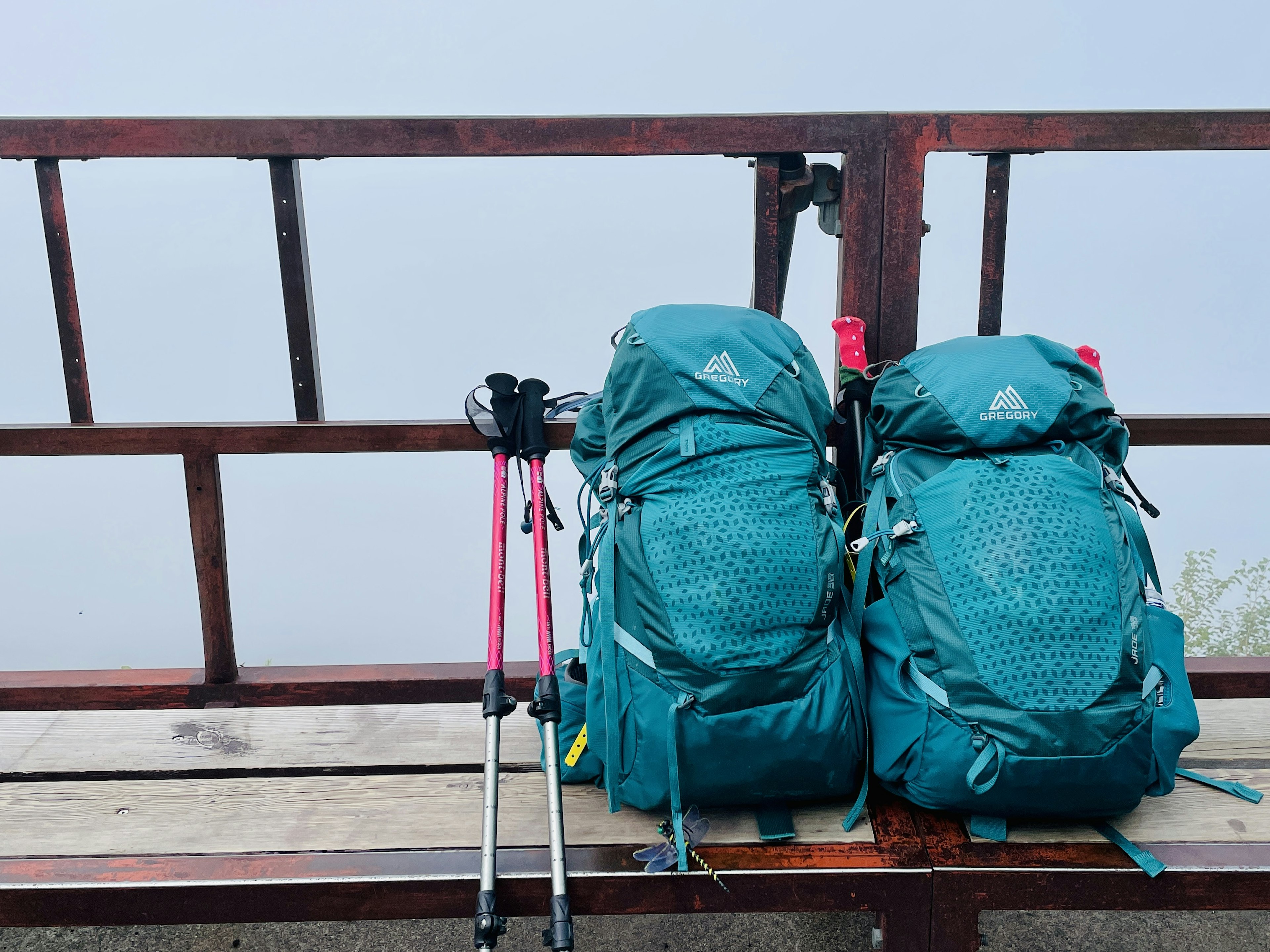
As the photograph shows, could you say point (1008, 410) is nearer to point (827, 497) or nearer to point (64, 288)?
point (827, 497)

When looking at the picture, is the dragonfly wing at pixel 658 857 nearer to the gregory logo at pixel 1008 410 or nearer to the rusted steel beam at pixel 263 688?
the rusted steel beam at pixel 263 688

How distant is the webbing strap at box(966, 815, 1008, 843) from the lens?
1528 millimetres

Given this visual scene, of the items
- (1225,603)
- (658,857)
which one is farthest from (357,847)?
(1225,603)

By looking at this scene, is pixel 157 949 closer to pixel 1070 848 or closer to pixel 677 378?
pixel 677 378

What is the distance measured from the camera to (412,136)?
6.34ft

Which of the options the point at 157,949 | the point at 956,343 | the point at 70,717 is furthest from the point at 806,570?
the point at 157,949

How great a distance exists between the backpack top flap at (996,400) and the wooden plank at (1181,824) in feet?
2.11

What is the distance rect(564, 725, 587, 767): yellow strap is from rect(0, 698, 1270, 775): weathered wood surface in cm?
27

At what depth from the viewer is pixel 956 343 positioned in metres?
1.79

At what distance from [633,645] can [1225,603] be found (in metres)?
4.58

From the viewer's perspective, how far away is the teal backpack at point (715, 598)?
58.7 inches

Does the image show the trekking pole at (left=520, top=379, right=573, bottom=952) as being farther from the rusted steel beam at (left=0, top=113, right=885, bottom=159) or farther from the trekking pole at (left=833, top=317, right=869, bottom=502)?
the trekking pole at (left=833, top=317, right=869, bottom=502)

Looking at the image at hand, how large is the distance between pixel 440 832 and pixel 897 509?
1027mm

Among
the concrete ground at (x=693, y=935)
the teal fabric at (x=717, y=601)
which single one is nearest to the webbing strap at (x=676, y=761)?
the teal fabric at (x=717, y=601)
